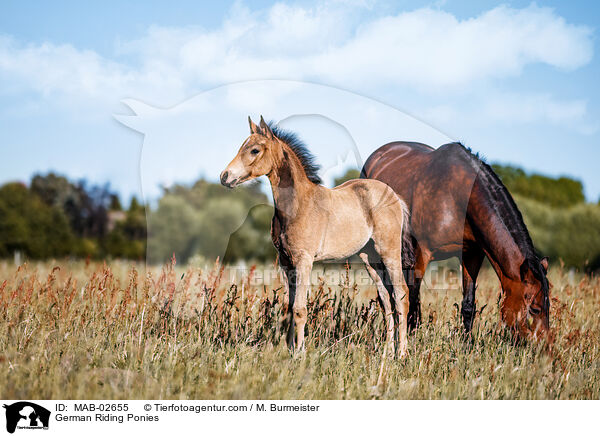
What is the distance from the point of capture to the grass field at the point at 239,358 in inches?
159

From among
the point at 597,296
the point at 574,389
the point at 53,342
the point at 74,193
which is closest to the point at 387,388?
the point at 574,389

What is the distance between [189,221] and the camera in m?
4.79

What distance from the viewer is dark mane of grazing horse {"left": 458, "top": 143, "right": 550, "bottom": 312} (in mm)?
5086

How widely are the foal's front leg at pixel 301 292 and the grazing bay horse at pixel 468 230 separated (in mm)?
1365

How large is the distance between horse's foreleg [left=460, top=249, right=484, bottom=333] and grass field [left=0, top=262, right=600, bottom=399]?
0.31 metres

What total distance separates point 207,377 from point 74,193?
55.2 metres

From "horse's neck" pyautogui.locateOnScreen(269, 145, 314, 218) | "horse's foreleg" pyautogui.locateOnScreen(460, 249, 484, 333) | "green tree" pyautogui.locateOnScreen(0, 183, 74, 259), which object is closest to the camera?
"horse's neck" pyautogui.locateOnScreen(269, 145, 314, 218)

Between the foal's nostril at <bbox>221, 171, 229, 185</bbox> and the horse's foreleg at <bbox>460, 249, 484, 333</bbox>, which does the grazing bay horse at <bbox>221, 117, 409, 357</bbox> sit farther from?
the horse's foreleg at <bbox>460, 249, 484, 333</bbox>

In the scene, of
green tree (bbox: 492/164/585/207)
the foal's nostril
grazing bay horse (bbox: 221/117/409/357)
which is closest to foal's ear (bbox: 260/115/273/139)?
grazing bay horse (bbox: 221/117/409/357)

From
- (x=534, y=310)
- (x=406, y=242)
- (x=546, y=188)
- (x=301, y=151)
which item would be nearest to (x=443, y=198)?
(x=406, y=242)

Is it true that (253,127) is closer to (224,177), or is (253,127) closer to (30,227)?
(224,177)
